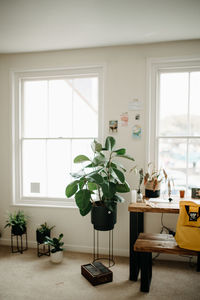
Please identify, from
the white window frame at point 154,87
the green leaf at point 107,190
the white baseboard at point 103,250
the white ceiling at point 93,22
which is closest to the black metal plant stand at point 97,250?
the white baseboard at point 103,250

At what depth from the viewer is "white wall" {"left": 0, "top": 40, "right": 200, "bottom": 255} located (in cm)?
344

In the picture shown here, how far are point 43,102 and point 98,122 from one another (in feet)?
3.01

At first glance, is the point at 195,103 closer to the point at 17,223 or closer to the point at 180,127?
the point at 180,127

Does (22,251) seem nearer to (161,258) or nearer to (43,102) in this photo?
(161,258)

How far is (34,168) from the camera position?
3904mm

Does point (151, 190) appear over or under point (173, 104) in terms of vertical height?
under

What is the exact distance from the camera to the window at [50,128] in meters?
3.73

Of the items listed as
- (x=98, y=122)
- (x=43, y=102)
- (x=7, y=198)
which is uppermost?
(x=43, y=102)

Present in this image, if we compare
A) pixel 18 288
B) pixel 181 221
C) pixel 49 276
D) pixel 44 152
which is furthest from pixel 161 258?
pixel 44 152

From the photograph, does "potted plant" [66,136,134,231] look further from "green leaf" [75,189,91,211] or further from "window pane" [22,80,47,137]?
"window pane" [22,80,47,137]

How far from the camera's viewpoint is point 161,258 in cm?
345

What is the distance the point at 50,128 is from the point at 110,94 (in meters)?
1.02

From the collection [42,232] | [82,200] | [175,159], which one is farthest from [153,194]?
[42,232]

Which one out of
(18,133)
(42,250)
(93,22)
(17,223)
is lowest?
(42,250)
